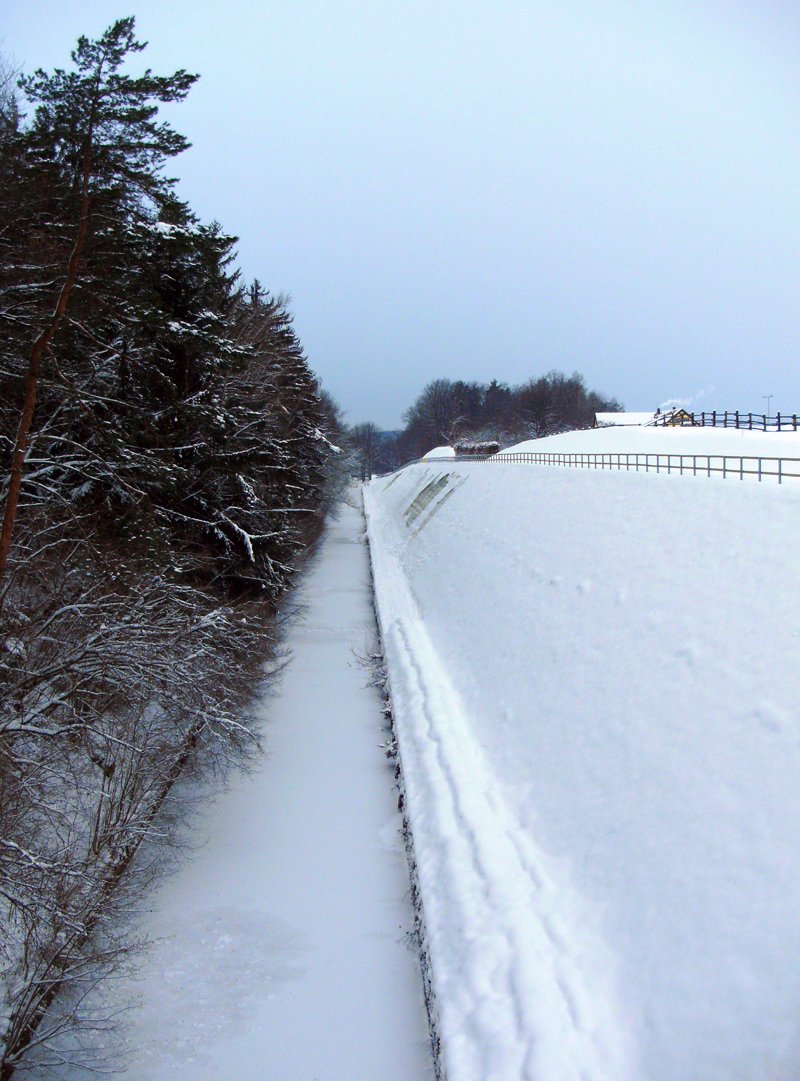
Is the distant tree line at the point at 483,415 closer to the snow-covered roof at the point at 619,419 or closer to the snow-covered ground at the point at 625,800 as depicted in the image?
the snow-covered roof at the point at 619,419

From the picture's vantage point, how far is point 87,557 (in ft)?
38.9

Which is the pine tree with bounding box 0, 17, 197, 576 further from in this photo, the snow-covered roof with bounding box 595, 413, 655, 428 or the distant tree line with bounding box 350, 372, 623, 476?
the distant tree line with bounding box 350, 372, 623, 476

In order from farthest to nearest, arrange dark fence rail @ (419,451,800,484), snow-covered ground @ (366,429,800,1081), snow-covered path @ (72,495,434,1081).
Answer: dark fence rail @ (419,451,800,484) < snow-covered path @ (72,495,434,1081) < snow-covered ground @ (366,429,800,1081)

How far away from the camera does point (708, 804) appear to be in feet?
25.7

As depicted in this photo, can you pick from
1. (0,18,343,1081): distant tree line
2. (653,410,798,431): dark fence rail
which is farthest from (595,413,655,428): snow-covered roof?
(0,18,343,1081): distant tree line

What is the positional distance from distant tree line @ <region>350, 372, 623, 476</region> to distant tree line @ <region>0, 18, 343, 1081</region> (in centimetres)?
8189

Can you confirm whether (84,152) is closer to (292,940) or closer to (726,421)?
(292,940)

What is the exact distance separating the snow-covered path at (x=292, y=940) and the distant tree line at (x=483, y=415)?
82.0 m

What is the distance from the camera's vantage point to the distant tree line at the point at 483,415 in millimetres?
101625

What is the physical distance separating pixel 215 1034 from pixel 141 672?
491 cm

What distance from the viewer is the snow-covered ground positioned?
6.21 metres

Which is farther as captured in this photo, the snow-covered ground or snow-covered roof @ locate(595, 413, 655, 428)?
snow-covered roof @ locate(595, 413, 655, 428)

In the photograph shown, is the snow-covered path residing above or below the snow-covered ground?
below

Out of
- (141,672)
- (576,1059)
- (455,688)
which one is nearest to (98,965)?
(141,672)
